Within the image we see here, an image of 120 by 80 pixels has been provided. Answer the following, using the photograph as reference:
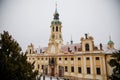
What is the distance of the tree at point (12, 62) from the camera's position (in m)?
5.79

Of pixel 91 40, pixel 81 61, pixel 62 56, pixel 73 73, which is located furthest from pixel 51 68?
pixel 91 40

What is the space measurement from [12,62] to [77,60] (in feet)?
45.7

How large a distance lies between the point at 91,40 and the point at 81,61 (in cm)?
303

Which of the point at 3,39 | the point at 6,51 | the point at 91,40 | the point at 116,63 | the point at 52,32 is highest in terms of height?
the point at 52,32

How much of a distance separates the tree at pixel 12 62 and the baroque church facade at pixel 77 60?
11853 mm

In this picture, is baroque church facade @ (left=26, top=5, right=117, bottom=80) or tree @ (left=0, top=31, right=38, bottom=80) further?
baroque church facade @ (left=26, top=5, right=117, bottom=80)

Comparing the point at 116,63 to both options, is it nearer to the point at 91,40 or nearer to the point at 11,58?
the point at 11,58

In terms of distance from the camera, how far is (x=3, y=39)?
6.70m

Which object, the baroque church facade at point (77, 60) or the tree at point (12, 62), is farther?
the baroque church facade at point (77, 60)

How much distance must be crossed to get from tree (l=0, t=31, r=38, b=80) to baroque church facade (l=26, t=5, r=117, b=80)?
1185 centimetres

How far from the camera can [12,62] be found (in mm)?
6441

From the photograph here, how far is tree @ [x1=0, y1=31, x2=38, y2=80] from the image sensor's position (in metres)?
5.79

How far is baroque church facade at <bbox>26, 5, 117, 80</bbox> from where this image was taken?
56.2 ft

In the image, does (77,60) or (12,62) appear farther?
(77,60)
